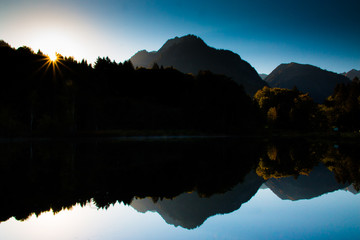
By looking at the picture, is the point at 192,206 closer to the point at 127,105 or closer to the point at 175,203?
the point at 175,203

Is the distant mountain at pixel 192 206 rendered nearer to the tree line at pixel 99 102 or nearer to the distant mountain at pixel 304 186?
the distant mountain at pixel 304 186

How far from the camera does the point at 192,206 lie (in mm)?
8758

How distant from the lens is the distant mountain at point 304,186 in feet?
35.2

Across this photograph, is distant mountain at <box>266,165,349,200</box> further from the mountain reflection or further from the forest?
the forest

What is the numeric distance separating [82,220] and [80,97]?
151 ft

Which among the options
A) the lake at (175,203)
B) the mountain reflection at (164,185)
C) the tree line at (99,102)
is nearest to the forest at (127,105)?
the tree line at (99,102)

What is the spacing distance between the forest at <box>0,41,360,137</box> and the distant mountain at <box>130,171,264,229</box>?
38467 millimetres

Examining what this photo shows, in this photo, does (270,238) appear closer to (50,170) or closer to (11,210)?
(11,210)

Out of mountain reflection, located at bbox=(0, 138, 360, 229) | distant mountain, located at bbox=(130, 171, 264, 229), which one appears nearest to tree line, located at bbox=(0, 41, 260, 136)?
mountain reflection, located at bbox=(0, 138, 360, 229)

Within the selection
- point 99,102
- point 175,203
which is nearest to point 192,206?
point 175,203

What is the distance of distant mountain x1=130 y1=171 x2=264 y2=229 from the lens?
7707mm

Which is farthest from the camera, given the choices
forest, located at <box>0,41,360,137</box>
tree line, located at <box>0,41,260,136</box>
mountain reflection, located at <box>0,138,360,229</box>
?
forest, located at <box>0,41,360,137</box>

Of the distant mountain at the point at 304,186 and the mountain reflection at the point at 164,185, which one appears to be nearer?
the mountain reflection at the point at 164,185

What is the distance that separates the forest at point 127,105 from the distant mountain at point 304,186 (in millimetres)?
38761
